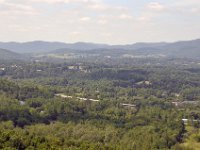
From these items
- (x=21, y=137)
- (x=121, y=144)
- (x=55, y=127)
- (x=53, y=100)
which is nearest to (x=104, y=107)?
(x=53, y=100)

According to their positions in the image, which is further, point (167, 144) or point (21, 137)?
point (167, 144)

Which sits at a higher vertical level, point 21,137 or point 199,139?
point 21,137

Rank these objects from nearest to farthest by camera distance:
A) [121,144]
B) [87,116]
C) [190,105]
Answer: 1. [121,144]
2. [87,116]
3. [190,105]

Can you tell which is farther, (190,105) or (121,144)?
(190,105)

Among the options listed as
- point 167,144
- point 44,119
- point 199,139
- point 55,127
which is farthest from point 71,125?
point 199,139

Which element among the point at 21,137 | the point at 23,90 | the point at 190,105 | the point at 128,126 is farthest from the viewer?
the point at 190,105

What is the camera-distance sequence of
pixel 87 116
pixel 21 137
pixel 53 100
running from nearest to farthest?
pixel 21 137, pixel 87 116, pixel 53 100

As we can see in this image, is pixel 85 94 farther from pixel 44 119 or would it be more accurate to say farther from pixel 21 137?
pixel 21 137

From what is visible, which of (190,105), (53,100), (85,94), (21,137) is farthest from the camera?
(85,94)

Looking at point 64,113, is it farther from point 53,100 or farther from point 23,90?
point 23,90
